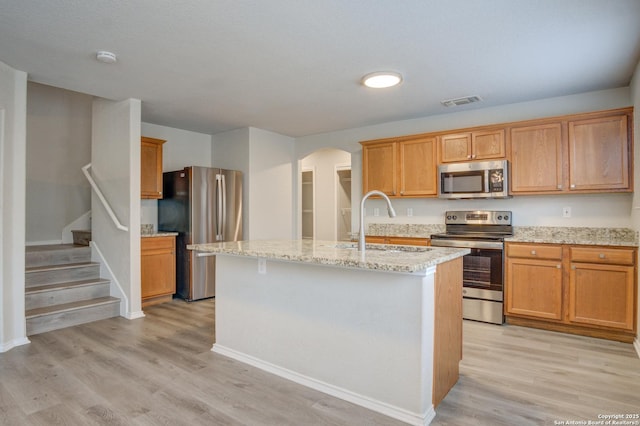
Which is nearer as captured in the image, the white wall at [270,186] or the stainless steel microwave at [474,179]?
the stainless steel microwave at [474,179]

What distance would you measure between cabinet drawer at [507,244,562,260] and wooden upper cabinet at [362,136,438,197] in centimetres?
112


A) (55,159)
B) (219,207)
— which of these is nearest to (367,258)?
(219,207)

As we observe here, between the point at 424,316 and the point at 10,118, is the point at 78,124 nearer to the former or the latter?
the point at 10,118

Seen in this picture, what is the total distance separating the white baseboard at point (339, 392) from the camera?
198 centimetres

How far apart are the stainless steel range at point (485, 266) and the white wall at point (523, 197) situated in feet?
0.77

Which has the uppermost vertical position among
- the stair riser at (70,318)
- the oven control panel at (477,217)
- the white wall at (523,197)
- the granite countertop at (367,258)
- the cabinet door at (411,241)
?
the white wall at (523,197)

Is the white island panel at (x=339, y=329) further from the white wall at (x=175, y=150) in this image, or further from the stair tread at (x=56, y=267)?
the white wall at (x=175, y=150)

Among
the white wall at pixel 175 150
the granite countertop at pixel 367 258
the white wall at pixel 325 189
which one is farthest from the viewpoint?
the white wall at pixel 325 189

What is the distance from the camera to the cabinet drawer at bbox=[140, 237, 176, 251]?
4391 mm

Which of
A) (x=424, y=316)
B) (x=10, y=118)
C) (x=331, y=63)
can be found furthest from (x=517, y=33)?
(x=10, y=118)

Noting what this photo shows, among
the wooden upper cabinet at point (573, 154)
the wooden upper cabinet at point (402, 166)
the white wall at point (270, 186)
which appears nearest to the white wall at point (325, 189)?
the white wall at point (270, 186)

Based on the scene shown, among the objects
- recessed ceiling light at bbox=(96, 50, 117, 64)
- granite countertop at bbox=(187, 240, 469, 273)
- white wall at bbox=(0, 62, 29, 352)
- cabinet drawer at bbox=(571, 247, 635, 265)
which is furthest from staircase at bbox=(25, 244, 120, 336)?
cabinet drawer at bbox=(571, 247, 635, 265)

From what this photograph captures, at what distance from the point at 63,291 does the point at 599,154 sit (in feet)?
18.4

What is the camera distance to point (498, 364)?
275 centimetres
